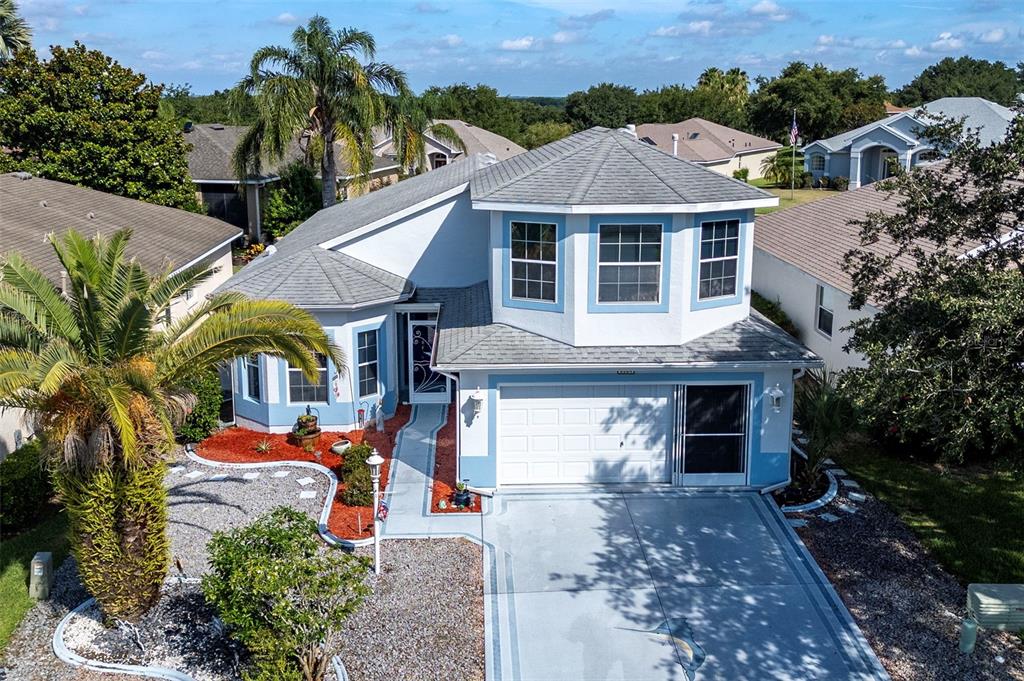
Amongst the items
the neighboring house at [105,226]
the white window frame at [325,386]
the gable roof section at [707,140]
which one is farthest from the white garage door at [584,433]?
the gable roof section at [707,140]

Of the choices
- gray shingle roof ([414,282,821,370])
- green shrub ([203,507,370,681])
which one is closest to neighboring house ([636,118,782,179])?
gray shingle roof ([414,282,821,370])

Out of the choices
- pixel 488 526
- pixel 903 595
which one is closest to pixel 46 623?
pixel 488 526

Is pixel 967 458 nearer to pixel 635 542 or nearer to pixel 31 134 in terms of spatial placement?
pixel 635 542

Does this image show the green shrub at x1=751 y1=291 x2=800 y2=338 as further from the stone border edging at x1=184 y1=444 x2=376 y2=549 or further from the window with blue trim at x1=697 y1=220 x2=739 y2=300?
the stone border edging at x1=184 y1=444 x2=376 y2=549

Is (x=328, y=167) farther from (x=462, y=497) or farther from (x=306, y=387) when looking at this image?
(x=462, y=497)

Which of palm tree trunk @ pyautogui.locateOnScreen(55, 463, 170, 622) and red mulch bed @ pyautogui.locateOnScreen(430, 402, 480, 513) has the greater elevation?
palm tree trunk @ pyautogui.locateOnScreen(55, 463, 170, 622)

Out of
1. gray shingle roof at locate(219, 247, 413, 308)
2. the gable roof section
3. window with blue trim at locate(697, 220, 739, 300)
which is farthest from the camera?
the gable roof section

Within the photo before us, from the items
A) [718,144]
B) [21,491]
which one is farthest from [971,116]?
[21,491]
